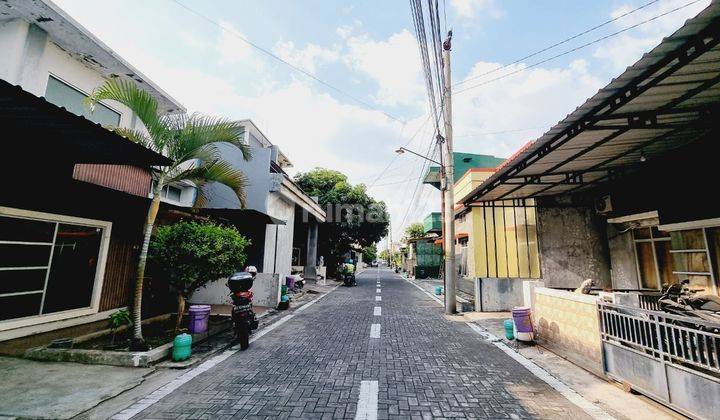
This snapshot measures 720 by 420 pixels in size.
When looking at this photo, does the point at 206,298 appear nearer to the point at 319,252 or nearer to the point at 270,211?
the point at 270,211

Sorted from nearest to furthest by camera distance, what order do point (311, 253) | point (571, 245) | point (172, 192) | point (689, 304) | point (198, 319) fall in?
point (689, 304) < point (198, 319) < point (571, 245) < point (172, 192) < point (311, 253)

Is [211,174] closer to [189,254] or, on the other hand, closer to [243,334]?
[189,254]

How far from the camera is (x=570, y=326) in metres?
6.11

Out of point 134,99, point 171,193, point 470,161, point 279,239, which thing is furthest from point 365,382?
point 470,161

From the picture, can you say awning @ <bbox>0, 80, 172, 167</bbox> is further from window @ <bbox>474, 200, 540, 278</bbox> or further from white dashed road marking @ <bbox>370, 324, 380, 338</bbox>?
window @ <bbox>474, 200, 540, 278</bbox>

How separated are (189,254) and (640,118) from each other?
9481 millimetres

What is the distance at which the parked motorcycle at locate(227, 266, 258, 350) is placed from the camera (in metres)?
6.43

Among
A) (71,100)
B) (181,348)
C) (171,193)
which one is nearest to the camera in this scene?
(181,348)

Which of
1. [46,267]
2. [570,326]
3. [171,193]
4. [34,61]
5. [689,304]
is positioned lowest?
[570,326]

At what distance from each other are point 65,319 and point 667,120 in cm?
1356

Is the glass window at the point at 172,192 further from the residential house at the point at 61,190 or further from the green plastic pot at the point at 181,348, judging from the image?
the green plastic pot at the point at 181,348

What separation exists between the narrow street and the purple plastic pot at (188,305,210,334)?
141cm

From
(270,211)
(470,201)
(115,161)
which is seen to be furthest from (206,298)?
(470,201)

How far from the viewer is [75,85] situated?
27.4 ft
